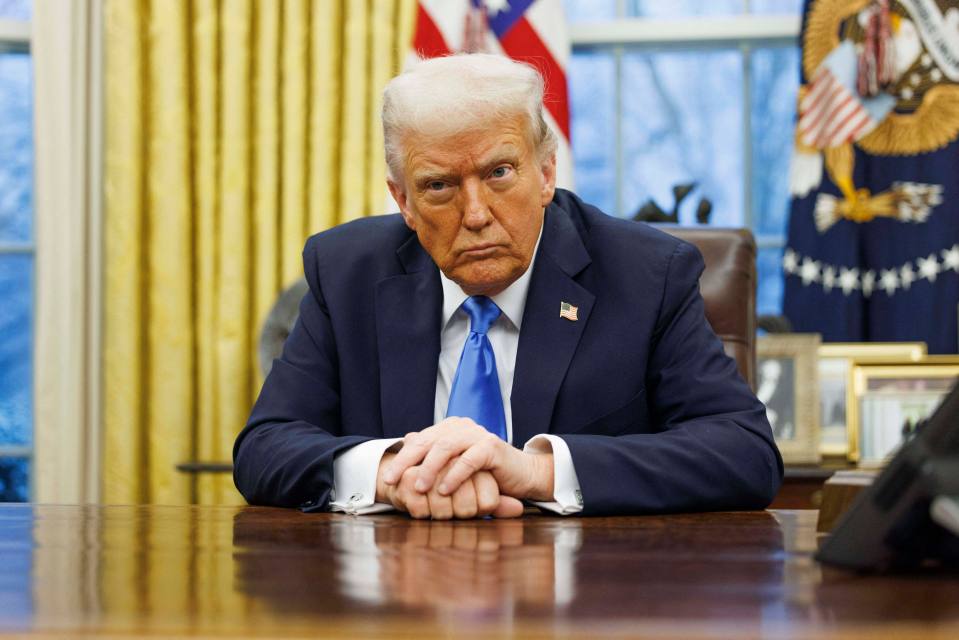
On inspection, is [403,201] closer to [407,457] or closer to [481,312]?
[481,312]

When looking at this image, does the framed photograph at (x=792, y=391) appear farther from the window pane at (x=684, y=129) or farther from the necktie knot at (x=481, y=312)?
the necktie knot at (x=481, y=312)

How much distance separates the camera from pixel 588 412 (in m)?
1.83

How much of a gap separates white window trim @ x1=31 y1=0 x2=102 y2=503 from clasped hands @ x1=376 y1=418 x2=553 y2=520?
2519 millimetres

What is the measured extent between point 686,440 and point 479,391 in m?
0.35

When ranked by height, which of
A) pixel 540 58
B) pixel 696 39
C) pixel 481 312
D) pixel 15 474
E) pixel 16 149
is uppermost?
pixel 696 39

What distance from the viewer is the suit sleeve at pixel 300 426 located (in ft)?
5.16

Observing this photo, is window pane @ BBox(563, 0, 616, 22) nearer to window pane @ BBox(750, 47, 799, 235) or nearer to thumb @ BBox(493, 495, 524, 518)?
window pane @ BBox(750, 47, 799, 235)

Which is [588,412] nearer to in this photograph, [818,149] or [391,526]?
[391,526]

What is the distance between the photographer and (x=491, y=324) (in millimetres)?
1924

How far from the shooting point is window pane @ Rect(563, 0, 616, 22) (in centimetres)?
382

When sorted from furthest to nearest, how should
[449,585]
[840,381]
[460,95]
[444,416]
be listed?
[840,381]
[444,416]
[460,95]
[449,585]

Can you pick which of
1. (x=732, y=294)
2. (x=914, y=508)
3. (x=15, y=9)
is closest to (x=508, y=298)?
(x=732, y=294)

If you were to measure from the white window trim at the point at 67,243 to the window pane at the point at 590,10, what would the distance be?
148 centimetres

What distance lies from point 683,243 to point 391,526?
3.03ft
